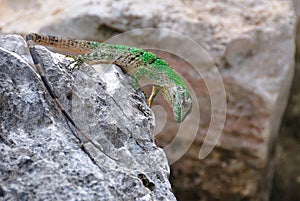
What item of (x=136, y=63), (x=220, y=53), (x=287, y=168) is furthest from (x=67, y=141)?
(x=287, y=168)

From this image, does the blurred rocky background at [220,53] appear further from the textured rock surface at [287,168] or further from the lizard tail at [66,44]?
the lizard tail at [66,44]

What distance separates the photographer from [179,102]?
3.45 metres

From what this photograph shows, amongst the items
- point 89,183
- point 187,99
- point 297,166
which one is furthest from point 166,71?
point 297,166

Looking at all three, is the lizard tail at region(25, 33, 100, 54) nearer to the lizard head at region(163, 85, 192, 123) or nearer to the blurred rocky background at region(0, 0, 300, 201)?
the lizard head at region(163, 85, 192, 123)

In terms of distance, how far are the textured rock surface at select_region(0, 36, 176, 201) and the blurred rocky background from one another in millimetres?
2530

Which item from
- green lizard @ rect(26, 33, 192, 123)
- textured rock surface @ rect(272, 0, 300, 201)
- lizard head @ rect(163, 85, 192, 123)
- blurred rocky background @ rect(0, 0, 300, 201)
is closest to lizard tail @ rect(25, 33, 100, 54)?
green lizard @ rect(26, 33, 192, 123)

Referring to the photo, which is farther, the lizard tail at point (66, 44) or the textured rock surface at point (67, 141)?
the lizard tail at point (66, 44)

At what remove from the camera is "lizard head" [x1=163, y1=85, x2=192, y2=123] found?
11.3ft

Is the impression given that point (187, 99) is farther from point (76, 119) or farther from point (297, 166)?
point (297, 166)

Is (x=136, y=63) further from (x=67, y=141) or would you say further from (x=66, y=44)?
(x=67, y=141)

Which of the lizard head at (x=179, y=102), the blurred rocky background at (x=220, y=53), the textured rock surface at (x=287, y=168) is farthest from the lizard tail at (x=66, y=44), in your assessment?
the textured rock surface at (x=287, y=168)

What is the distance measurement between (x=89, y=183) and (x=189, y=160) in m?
3.57

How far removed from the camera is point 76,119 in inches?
94.9

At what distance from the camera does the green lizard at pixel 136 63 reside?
3.29 meters
